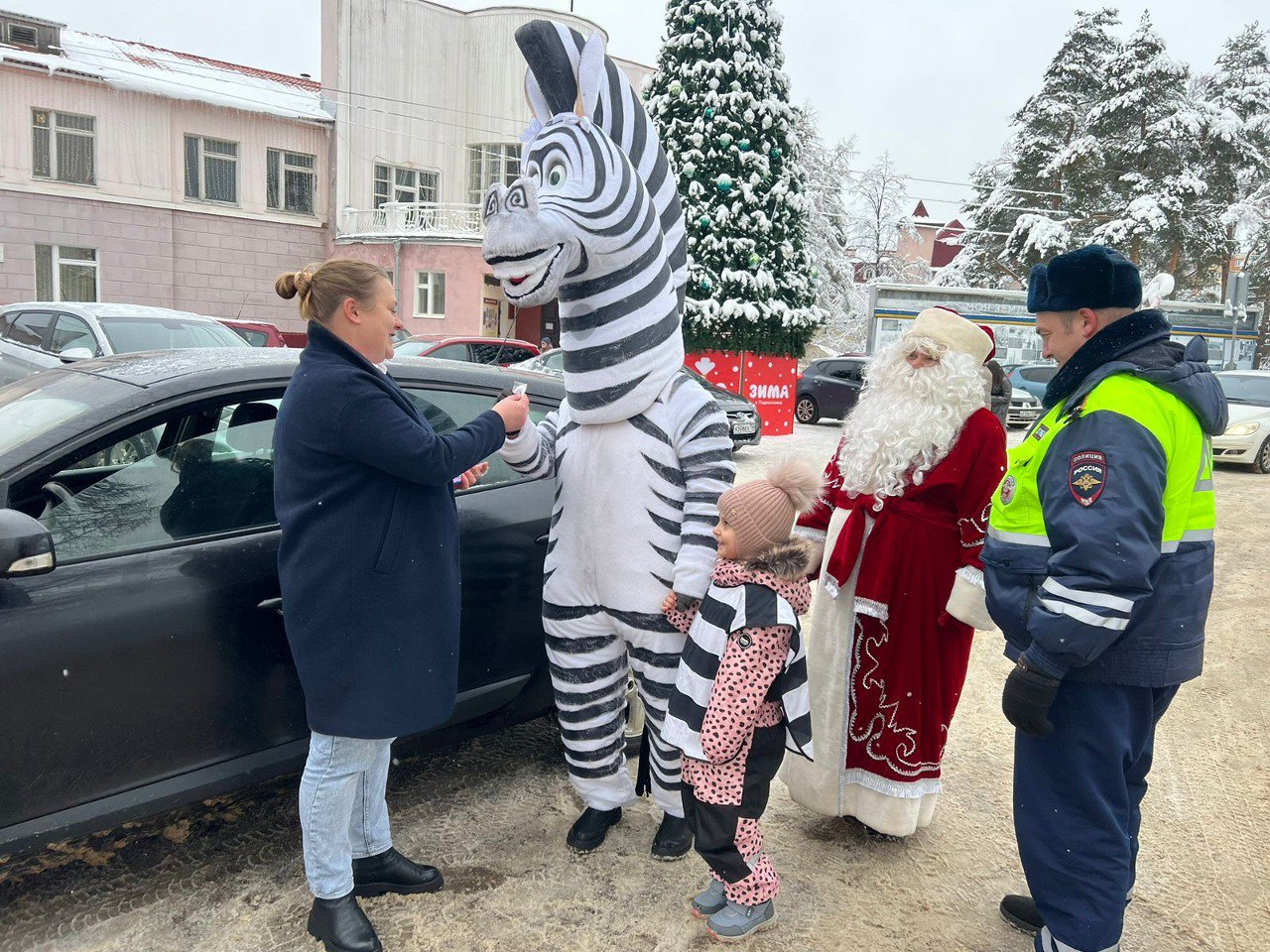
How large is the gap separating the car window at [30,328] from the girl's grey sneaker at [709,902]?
9.75m

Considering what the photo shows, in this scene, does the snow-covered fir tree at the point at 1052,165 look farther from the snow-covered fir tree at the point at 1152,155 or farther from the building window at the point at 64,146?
the building window at the point at 64,146

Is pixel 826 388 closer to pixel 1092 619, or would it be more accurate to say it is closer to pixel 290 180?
pixel 290 180

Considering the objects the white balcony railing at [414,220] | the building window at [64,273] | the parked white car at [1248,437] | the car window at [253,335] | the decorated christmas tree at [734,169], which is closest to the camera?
the car window at [253,335]

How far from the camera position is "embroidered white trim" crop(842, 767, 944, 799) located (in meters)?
2.90

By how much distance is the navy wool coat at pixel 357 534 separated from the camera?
2.17 meters

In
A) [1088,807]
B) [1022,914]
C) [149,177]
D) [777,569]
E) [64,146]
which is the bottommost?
[1022,914]

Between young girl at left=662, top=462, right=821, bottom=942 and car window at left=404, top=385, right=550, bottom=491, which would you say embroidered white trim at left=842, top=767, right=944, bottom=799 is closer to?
young girl at left=662, top=462, right=821, bottom=942

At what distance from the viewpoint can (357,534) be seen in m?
2.23

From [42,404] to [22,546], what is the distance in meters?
0.78

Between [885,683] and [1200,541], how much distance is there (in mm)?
1039

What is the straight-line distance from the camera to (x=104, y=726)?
2.28 meters

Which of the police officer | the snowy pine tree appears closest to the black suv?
the snowy pine tree

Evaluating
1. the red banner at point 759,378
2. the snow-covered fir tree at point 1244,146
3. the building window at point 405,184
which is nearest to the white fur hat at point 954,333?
the red banner at point 759,378

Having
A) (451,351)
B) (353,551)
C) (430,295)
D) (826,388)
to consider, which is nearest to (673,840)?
(353,551)
